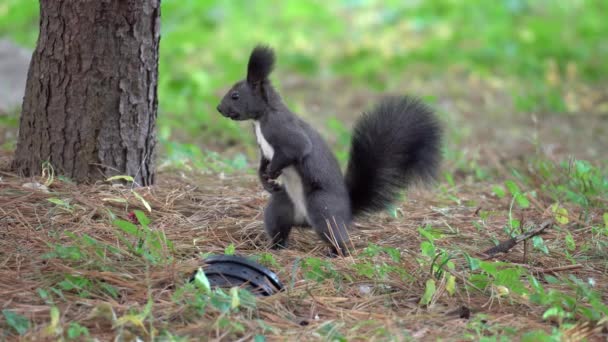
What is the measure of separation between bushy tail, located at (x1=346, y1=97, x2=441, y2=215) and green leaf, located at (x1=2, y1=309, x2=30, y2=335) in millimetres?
1528

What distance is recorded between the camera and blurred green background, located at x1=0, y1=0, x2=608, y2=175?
6305mm

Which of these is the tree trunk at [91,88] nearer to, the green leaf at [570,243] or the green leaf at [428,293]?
the green leaf at [428,293]

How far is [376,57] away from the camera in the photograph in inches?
316

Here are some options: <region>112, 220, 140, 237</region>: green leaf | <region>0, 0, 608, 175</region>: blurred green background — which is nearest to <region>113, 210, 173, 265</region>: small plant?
<region>112, 220, 140, 237</region>: green leaf

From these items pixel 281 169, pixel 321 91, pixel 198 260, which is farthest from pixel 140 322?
pixel 321 91

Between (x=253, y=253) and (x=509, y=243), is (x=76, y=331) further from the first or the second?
(x=509, y=243)

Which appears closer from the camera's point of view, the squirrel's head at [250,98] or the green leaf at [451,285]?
the green leaf at [451,285]

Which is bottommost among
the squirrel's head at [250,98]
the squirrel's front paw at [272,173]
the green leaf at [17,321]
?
the green leaf at [17,321]

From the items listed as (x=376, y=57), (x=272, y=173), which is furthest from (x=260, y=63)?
(x=376, y=57)

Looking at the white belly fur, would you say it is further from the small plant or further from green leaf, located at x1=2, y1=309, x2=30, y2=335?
green leaf, located at x1=2, y1=309, x2=30, y2=335

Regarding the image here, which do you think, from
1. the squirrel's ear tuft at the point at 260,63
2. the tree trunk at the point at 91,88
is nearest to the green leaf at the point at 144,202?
the tree trunk at the point at 91,88

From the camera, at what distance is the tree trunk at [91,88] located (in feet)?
10.5

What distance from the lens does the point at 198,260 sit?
2662mm

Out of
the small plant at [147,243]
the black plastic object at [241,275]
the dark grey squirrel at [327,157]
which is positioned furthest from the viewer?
the dark grey squirrel at [327,157]
